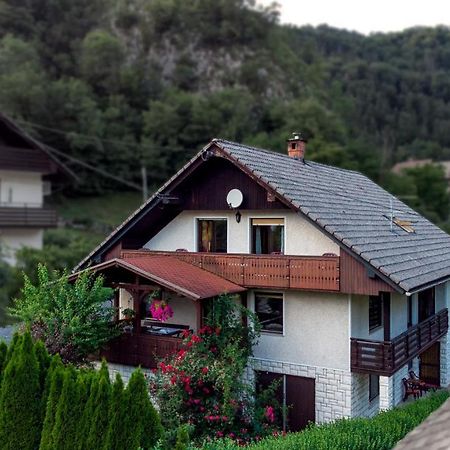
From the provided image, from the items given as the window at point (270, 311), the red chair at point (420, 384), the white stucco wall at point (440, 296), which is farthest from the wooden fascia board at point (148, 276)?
the white stucco wall at point (440, 296)

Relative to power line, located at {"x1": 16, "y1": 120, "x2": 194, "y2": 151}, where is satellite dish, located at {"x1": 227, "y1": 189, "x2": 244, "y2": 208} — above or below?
below

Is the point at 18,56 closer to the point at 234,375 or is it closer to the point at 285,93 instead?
the point at 285,93

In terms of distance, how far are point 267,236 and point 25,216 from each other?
57.7 ft

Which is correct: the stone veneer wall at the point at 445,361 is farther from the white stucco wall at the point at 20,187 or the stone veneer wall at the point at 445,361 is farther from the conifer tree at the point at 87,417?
the white stucco wall at the point at 20,187

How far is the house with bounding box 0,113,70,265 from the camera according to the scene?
87.1 ft

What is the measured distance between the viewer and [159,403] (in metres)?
11.6

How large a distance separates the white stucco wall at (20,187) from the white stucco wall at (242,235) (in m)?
14.9

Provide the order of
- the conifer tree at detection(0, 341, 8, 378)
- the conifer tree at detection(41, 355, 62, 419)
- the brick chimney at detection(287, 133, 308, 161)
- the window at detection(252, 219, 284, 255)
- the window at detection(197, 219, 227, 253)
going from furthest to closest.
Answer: the brick chimney at detection(287, 133, 308, 161) → the window at detection(197, 219, 227, 253) → the window at detection(252, 219, 284, 255) → the conifer tree at detection(0, 341, 8, 378) → the conifer tree at detection(41, 355, 62, 419)

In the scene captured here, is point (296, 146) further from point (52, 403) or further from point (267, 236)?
point (52, 403)

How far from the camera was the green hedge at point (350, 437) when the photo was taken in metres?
8.48

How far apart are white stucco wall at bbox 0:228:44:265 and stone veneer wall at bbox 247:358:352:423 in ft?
57.8

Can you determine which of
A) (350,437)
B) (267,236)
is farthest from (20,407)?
(267,236)

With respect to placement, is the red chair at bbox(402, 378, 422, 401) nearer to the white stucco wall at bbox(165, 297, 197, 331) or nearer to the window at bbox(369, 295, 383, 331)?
the window at bbox(369, 295, 383, 331)

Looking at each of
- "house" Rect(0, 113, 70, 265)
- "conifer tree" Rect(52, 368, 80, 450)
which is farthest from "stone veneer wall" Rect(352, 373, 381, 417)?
"house" Rect(0, 113, 70, 265)
